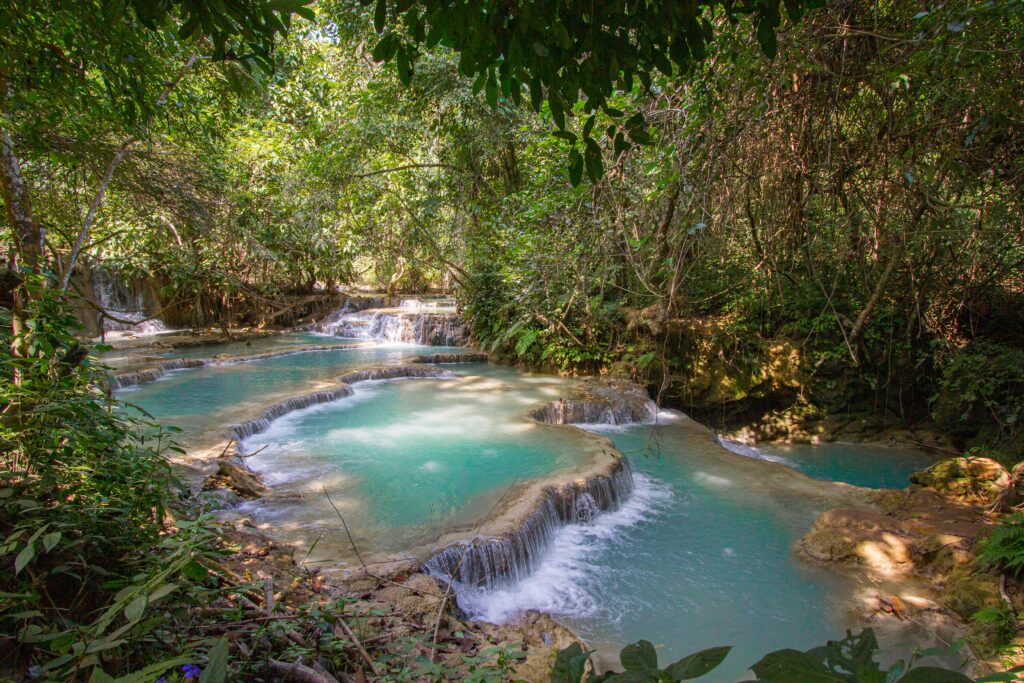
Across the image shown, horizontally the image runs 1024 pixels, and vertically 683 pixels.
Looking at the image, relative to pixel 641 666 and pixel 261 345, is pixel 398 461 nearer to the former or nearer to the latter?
pixel 641 666

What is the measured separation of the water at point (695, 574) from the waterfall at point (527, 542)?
11cm

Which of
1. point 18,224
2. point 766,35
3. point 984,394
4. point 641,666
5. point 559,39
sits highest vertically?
point 766,35

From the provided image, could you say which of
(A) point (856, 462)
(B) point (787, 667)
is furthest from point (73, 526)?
(A) point (856, 462)

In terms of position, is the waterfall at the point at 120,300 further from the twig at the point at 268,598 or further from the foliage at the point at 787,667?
the foliage at the point at 787,667

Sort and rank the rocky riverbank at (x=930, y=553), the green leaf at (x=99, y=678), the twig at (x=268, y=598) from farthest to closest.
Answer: the rocky riverbank at (x=930, y=553) < the twig at (x=268, y=598) < the green leaf at (x=99, y=678)

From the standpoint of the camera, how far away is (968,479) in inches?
204

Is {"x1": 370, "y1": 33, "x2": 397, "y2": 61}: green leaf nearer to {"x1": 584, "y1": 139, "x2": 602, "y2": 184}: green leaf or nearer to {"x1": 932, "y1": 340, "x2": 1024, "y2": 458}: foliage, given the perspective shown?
{"x1": 584, "y1": 139, "x2": 602, "y2": 184}: green leaf

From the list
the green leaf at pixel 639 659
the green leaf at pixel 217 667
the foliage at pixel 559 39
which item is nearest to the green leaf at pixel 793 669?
the green leaf at pixel 639 659

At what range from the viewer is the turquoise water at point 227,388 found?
718 cm

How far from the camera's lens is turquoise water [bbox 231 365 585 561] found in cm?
470

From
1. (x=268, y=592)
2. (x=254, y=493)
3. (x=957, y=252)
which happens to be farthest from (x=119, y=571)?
(x=957, y=252)

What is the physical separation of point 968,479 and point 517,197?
22.0 feet

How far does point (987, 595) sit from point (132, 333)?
20384mm

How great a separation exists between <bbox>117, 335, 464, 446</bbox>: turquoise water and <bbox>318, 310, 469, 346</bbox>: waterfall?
136 cm
